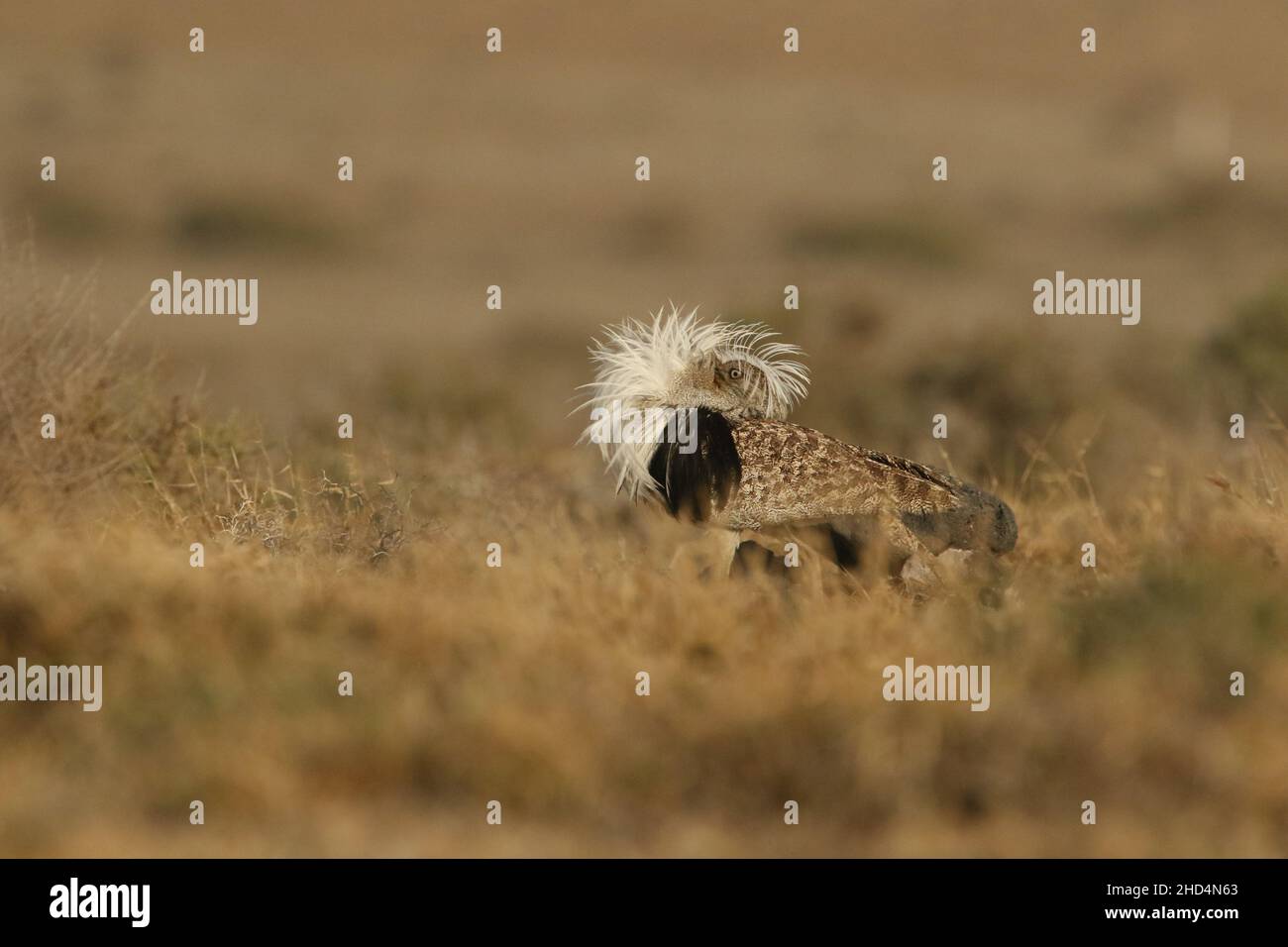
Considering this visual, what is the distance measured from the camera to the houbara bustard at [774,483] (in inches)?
271

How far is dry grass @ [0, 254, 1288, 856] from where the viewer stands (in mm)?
4887

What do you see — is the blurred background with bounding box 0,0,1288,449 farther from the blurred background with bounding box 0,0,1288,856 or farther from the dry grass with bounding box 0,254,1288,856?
the dry grass with bounding box 0,254,1288,856

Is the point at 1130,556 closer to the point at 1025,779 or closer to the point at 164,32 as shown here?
the point at 1025,779

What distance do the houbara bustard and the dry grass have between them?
0.30 meters

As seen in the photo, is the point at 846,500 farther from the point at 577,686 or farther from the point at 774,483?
the point at 577,686

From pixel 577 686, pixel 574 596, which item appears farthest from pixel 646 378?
pixel 577 686

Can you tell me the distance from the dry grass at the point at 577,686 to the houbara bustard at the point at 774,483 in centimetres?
30

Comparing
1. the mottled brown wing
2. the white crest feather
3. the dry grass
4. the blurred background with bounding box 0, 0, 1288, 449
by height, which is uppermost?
the blurred background with bounding box 0, 0, 1288, 449

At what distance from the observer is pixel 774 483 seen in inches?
272

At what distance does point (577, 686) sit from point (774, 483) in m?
1.64

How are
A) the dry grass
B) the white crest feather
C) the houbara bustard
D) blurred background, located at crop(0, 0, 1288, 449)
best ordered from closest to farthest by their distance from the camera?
1. the dry grass
2. the houbara bustard
3. the white crest feather
4. blurred background, located at crop(0, 0, 1288, 449)

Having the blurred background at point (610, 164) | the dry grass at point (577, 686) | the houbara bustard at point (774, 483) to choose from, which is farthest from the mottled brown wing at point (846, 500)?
the blurred background at point (610, 164)

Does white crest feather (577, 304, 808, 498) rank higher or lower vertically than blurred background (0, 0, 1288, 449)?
lower

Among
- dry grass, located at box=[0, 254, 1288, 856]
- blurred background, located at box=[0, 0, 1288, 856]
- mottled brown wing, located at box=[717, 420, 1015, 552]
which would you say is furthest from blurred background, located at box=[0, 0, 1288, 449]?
mottled brown wing, located at box=[717, 420, 1015, 552]
